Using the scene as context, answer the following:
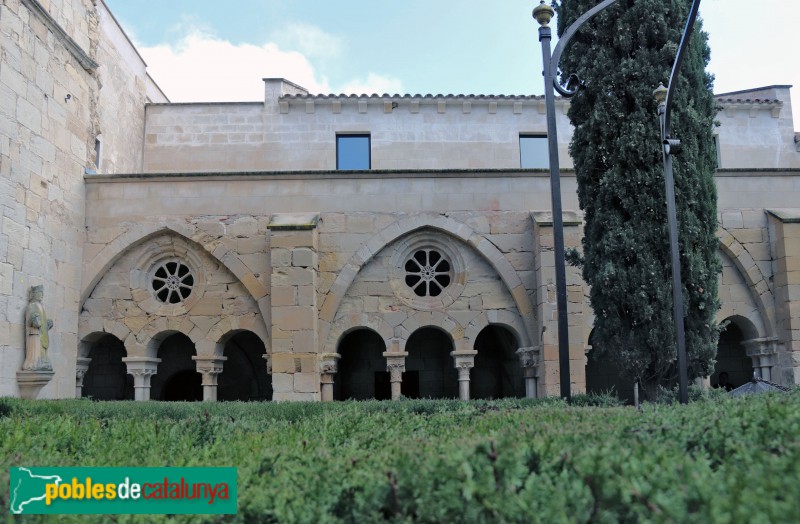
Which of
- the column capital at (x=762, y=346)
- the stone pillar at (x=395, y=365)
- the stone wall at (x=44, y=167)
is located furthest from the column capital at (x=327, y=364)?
the column capital at (x=762, y=346)

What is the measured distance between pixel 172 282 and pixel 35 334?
2482mm

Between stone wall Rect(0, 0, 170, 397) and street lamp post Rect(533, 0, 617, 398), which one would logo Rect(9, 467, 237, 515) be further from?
stone wall Rect(0, 0, 170, 397)

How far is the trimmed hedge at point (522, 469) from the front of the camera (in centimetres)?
253

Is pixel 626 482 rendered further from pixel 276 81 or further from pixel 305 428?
pixel 276 81

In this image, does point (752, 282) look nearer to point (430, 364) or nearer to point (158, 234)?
point (430, 364)

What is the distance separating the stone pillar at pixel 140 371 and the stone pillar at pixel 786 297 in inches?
423

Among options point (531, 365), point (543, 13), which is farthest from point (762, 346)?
point (543, 13)

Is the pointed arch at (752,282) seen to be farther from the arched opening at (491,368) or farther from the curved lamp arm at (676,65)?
the curved lamp arm at (676,65)

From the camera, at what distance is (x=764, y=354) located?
1206 cm

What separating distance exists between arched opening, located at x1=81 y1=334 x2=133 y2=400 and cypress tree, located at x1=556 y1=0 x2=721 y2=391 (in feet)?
32.8

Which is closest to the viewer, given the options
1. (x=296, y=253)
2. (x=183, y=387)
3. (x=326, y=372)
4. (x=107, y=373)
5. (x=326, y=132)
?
(x=296, y=253)

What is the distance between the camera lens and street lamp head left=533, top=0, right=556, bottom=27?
8.40m

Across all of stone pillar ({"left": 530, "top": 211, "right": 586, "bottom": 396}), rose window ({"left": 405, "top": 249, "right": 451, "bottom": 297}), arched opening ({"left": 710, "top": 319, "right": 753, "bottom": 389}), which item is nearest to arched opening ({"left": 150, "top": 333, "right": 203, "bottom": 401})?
rose window ({"left": 405, "top": 249, "right": 451, "bottom": 297})

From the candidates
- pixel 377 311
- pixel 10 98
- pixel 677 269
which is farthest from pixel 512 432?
pixel 10 98
